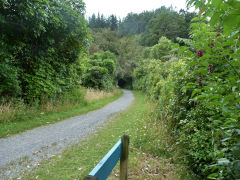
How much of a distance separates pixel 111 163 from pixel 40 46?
325 inches

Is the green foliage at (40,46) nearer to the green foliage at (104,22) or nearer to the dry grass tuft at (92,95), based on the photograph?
the dry grass tuft at (92,95)

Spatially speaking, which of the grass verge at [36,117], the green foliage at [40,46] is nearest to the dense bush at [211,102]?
the grass verge at [36,117]

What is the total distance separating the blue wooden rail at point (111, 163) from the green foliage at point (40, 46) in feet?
21.1

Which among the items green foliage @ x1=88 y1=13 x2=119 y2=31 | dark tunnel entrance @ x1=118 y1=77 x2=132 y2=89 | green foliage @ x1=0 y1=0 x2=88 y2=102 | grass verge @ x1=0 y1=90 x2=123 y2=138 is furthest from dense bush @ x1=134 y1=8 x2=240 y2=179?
green foliage @ x1=88 y1=13 x2=119 y2=31

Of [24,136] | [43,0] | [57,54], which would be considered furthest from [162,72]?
[24,136]

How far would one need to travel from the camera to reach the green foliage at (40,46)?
20.7 feet

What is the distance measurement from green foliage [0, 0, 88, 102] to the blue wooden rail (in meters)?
6.43

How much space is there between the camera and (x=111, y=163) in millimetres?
1530

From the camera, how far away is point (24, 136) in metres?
5.06

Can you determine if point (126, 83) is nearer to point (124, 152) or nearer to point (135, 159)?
point (135, 159)

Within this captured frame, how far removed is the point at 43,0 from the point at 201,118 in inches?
284

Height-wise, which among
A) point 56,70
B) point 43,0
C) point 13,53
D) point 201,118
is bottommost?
point 201,118

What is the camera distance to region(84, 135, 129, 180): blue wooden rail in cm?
118

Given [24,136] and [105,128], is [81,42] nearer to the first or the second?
[105,128]
